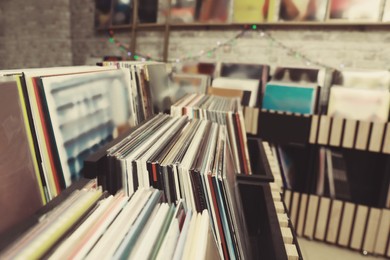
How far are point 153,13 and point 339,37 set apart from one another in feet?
5.73

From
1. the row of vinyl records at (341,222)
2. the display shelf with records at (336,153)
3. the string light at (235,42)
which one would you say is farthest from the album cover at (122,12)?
the row of vinyl records at (341,222)

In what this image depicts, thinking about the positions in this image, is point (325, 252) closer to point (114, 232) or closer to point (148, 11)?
point (114, 232)

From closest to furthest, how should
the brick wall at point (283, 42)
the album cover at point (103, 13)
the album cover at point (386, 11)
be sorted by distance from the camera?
1. the album cover at point (386, 11)
2. the brick wall at point (283, 42)
3. the album cover at point (103, 13)

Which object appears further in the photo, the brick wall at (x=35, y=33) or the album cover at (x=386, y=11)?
the brick wall at (x=35, y=33)

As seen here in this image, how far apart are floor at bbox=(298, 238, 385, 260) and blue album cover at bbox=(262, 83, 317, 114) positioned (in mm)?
995

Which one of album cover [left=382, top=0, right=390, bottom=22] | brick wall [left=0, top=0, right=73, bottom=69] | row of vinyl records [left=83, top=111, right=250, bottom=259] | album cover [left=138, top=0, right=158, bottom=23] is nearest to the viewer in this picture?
row of vinyl records [left=83, top=111, right=250, bottom=259]

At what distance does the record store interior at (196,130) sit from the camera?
471 millimetres

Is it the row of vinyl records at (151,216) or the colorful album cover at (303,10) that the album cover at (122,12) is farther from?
the row of vinyl records at (151,216)

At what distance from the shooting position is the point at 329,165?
2.04m

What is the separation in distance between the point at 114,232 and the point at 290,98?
5.96ft

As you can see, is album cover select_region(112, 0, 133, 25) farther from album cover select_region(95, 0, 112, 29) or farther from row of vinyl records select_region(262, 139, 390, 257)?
row of vinyl records select_region(262, 139, 390, 257)

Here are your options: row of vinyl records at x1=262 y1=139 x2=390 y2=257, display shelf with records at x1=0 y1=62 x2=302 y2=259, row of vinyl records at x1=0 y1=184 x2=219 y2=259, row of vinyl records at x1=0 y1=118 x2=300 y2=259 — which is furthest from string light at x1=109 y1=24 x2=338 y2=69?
row of vinyl records at x1=0 y1=184 x2=219 y2=259

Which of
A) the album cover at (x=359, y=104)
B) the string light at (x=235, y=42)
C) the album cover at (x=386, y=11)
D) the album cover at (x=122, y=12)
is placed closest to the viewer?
the album cover at (x=359, y=104)

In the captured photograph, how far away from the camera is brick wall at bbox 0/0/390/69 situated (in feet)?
7.39
